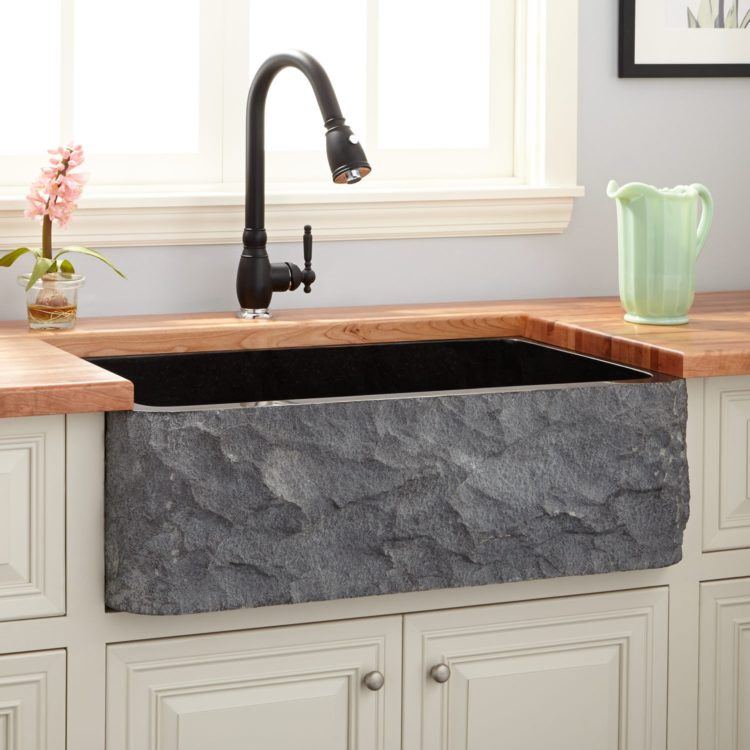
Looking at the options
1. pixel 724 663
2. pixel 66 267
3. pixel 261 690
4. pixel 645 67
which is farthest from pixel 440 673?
pixel 645 67

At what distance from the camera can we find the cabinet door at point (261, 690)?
1429 mm

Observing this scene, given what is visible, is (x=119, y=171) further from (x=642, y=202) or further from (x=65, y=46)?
(x=642, y=202)

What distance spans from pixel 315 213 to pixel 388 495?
77 centimetres

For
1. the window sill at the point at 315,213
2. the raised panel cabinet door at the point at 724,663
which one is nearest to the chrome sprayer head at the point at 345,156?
the window sill at the point at 315,213

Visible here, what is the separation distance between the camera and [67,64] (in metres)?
2.01

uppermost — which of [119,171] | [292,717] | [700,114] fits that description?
[700,114]

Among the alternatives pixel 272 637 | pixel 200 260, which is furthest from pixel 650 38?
pixel 272 637

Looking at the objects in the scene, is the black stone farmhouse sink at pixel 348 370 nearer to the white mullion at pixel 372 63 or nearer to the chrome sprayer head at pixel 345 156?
the chrome sprayer head at pixel 345 156

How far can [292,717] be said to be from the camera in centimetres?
149

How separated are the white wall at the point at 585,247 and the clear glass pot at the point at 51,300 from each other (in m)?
0.22

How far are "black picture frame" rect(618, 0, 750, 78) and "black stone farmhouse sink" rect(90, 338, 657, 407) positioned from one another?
615 mm

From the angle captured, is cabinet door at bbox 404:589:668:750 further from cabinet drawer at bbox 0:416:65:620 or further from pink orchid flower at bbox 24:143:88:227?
pink orchid flower at bbox 24:143:88:227

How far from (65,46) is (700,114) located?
1.16 metres

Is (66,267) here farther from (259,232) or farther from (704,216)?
(704,216)
